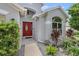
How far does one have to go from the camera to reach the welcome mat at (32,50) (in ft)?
12.7

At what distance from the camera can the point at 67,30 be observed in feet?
12.8

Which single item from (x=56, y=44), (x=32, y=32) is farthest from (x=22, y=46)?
(x=56, y=44)

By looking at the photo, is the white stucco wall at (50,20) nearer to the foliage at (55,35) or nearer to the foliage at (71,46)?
the foliage at (55,35)

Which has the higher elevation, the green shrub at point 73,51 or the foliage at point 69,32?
the foliage at point 69,32

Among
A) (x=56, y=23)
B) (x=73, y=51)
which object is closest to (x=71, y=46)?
(x=73, y=51)

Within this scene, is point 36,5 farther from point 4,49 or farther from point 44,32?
point 4,49

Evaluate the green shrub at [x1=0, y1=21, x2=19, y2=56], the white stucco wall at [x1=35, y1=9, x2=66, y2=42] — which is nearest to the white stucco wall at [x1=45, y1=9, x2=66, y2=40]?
the white stucco wall at [x1=35, y1=9, x2=66, y2=42]

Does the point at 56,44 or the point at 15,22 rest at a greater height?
the point at 15,22

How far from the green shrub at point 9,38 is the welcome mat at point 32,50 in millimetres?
199

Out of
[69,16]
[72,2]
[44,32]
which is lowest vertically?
[44,32]

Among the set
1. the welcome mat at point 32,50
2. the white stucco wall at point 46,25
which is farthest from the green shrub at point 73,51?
the welcome mat at point 32,50

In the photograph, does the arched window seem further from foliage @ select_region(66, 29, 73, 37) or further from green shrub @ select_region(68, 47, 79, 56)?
green shrub @ select_region(68, 47, 79, 56)

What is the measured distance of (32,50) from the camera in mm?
3881

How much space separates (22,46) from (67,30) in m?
0.87
